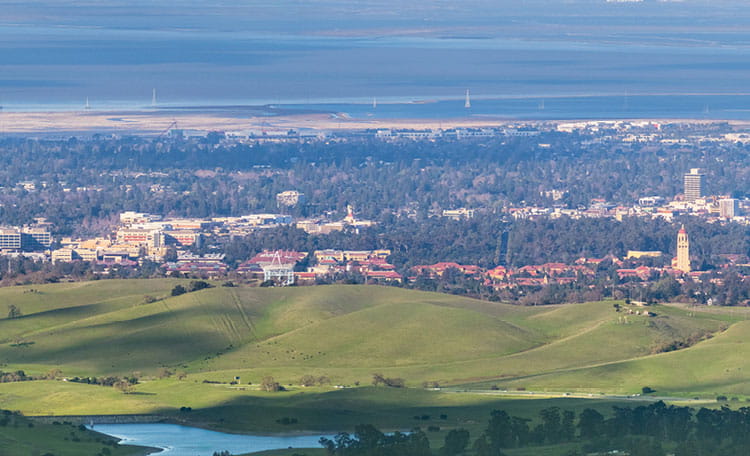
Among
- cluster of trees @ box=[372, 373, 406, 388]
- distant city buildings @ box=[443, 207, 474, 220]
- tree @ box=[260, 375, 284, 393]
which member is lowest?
cluster of trees @ box=[372, 373, 406, 388]

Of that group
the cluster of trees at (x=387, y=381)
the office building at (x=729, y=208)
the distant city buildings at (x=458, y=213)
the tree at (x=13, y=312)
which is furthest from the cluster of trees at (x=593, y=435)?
the office building at (x=729, y=208)

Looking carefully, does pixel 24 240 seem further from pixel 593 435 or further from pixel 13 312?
pixel 593 435

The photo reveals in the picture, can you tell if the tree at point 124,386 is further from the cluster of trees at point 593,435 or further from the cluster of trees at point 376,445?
the cluster of trees at point 376,445

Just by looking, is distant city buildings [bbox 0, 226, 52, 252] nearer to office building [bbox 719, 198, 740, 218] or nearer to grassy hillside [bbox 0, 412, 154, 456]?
office building [bbox 719, 198, 740, 218]

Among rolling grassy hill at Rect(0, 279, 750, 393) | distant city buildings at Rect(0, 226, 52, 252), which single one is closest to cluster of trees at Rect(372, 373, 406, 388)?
rolling grassy hill at Rect(0, 279, 750, 393)

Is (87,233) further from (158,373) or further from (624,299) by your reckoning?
(158,373)

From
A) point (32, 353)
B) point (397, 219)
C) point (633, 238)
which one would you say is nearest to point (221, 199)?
point (397, 219)
